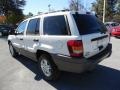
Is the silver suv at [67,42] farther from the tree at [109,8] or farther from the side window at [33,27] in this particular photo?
the tree at [109,8]

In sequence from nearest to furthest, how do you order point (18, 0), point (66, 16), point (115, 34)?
1. point (66, 16)
2. point (115, 34)
3. point (18, 0)

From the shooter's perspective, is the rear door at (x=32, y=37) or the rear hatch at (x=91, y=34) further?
the rear door at (x=32, y=37)

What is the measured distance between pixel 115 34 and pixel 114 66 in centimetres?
915

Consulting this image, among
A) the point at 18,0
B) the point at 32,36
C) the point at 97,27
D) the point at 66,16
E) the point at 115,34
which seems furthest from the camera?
the point at 18,0

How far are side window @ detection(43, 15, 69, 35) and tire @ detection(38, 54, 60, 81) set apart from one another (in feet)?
2.34

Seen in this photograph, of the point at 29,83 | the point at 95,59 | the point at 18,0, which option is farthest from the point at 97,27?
the point at 18,0

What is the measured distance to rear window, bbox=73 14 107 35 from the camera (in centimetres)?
494

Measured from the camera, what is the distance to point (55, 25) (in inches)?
209

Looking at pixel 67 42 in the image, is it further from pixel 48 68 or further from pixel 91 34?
pixel 48 68

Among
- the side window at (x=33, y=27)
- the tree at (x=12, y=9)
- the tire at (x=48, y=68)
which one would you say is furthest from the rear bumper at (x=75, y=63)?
the tree at (x=12, y=9)

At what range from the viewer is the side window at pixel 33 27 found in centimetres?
603

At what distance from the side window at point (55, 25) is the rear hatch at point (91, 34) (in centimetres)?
34

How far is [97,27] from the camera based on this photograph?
5551mm

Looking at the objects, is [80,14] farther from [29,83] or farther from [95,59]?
[29,83]
